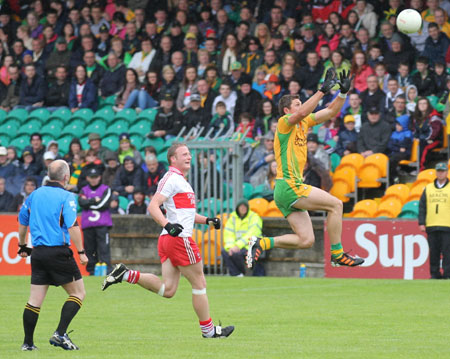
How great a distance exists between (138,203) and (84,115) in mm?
5218

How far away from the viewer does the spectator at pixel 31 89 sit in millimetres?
26547

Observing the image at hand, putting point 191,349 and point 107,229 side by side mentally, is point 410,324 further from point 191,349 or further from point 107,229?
point 107,229

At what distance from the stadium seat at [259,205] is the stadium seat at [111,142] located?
4.65 meters

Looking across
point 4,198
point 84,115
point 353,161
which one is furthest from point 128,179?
point 353,161

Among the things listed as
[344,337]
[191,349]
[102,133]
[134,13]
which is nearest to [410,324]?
[344,337]

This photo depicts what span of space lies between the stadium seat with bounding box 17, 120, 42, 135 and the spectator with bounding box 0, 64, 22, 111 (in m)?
1.36

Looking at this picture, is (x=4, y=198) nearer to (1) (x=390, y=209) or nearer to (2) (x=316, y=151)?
(2) (x=316, y=151)

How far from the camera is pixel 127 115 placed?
80.8ft

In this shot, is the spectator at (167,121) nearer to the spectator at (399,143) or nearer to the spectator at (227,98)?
the spectator at (227,98)

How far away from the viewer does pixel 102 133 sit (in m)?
24.6

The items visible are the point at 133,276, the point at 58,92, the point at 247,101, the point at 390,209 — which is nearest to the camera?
the point at 133,276

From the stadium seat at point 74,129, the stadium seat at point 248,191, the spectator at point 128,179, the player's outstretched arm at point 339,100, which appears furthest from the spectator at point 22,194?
the player's outstretched arm at point 339,100

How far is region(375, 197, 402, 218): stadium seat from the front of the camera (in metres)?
19.4

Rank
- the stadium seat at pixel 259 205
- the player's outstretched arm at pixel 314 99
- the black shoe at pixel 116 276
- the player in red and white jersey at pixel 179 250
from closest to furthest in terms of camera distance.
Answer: the player in red and white jersey at pixel 179 250 → the black shoe at pixel 116 276 → the player's outstretched arm at pixel 314 99 → the stadium seat at pixel 259 205
